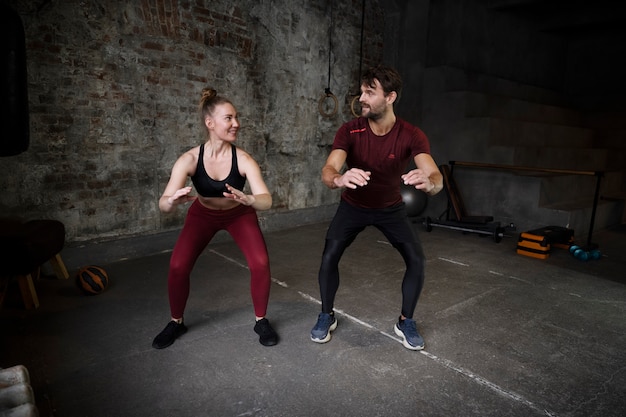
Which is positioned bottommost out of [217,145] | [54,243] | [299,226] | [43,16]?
[299,226]

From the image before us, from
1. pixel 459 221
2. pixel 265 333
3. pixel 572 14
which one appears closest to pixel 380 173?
pixel 265 333

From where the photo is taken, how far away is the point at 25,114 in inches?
68.9

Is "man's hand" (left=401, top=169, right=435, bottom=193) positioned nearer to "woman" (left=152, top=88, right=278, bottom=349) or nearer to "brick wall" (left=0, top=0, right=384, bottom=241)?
"woman" (left=152, top=88, right=278, bottom=349)

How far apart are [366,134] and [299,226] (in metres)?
3.79

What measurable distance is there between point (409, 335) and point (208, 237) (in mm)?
1481

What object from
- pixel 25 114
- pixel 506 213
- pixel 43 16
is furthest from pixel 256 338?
pixel 506 213

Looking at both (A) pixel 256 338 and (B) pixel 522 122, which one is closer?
(A) pixel 256 338

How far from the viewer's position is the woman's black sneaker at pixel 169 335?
2737 mm

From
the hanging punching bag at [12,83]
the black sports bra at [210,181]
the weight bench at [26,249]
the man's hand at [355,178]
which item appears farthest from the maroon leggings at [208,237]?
the weight bench at [26,249]

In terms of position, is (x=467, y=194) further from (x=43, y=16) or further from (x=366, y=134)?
(x=43, y=16)

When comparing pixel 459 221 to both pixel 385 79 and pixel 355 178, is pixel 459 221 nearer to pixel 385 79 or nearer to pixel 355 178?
pixel 385 79

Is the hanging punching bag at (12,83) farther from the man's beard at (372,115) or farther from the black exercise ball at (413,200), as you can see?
the black exercise ball at (413,200)

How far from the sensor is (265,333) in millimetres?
2836

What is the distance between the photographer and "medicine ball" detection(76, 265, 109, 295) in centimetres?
352
